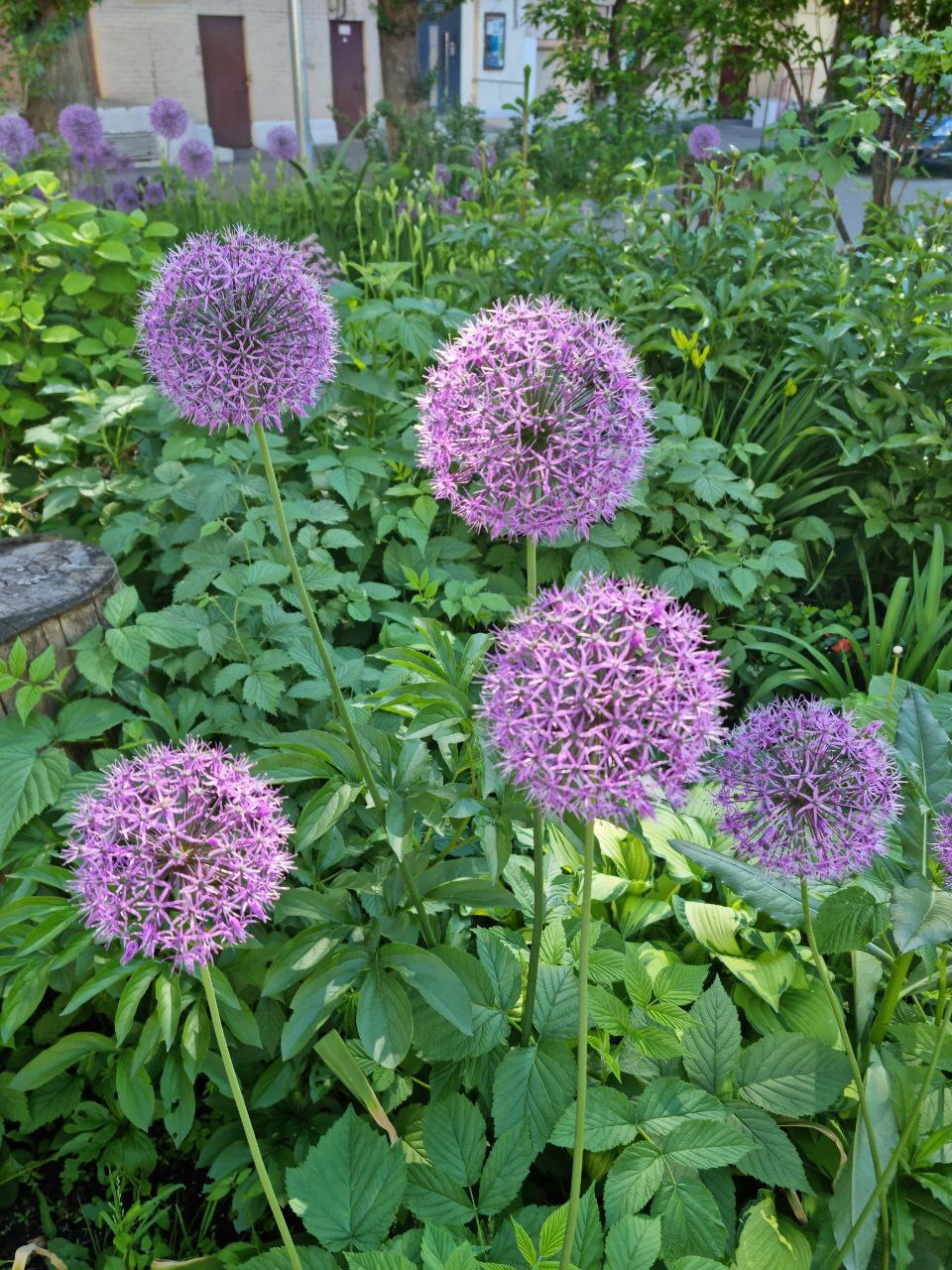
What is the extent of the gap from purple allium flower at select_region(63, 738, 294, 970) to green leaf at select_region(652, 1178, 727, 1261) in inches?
36.1


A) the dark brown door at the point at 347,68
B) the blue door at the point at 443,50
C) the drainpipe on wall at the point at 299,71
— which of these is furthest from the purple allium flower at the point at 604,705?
the blue door at the point at 443,50

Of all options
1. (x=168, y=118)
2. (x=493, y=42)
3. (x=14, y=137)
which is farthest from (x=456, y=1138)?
(x=493, y=42)

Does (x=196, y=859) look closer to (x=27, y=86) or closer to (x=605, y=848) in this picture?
(x=605, y=848)

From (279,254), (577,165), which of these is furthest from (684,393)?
(577,165)

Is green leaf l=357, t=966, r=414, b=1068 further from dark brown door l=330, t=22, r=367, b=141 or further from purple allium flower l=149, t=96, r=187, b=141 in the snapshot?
dark brown door l=330, t=22, r=367, b=141

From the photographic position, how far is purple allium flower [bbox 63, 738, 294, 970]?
4.35 ft

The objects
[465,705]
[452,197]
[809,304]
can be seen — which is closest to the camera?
[465,705]

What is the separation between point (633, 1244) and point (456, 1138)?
15.0 inches

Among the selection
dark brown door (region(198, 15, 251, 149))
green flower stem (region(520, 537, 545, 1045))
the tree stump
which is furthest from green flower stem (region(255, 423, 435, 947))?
dark brown door (region(198, 15, 251, 149))

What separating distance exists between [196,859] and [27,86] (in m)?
12.0

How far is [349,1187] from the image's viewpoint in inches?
66.4

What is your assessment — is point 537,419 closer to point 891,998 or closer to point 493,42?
point 891,998

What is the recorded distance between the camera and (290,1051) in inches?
63.4

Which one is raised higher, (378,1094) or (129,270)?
(129,270)
